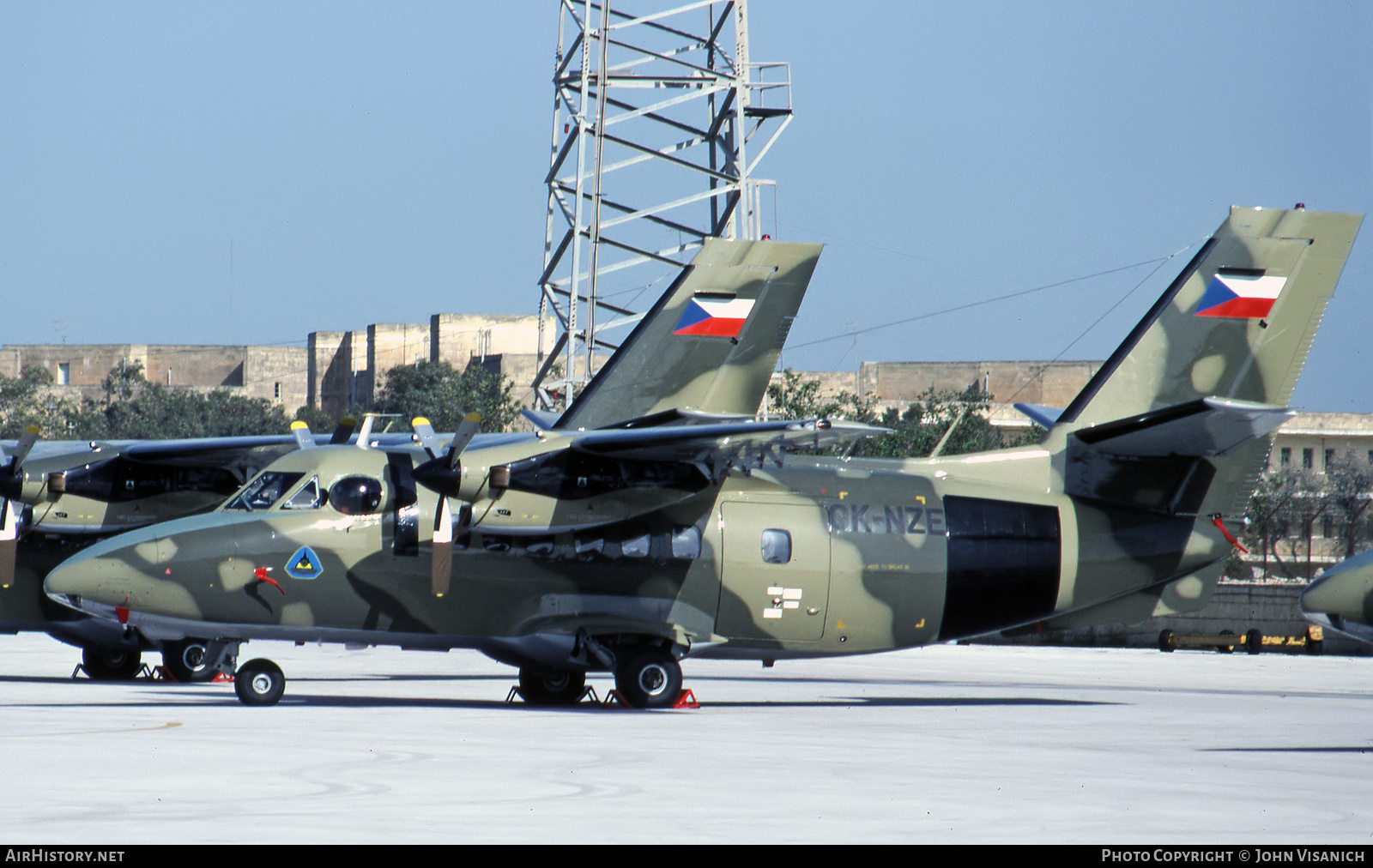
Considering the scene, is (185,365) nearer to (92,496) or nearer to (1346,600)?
(92,496)

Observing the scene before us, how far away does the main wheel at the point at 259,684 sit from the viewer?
19625mm

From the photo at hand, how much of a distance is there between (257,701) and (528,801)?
9.54 metres

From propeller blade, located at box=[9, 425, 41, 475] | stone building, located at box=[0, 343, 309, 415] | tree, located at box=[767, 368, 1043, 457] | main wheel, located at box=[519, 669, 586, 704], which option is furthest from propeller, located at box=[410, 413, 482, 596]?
stone building, located at box=[0, 343, 309, 415]

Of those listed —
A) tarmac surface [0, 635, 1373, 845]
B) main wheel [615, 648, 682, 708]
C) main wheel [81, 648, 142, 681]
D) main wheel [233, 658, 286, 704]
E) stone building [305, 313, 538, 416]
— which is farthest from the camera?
stone building [305, 313, 538, 416]

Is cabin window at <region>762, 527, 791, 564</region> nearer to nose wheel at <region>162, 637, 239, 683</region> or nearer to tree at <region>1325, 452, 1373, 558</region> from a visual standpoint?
nose wheel at <region>162, 637, 239, 683</region>

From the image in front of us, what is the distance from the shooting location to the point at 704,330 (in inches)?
964

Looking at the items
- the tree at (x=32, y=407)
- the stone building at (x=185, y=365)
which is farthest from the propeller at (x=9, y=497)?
the stone building at (x=185, y=365)

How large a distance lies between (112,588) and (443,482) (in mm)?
4057

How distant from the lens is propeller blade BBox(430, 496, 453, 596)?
19.6 metres

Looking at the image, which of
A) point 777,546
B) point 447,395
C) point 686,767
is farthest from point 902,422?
point 686,767

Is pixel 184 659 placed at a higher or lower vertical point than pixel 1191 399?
lower

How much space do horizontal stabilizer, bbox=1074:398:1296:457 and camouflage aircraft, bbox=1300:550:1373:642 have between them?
4.00 m

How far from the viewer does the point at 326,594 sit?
19.9 metres
